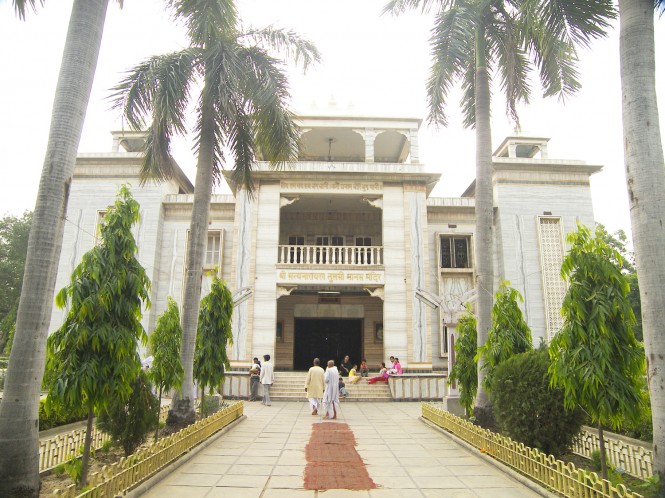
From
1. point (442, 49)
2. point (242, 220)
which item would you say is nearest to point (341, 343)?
point (242, 220)

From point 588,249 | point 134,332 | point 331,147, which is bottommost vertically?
point 134,332

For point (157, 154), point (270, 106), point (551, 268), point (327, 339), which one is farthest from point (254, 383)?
point (551, 268)

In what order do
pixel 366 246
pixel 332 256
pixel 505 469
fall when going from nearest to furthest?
pixel 505 469, pixel 332 256, pixel 366 246

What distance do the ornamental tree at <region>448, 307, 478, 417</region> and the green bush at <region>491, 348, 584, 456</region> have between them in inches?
111

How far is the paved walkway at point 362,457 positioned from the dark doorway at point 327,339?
10591 mm

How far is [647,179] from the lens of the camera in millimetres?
5020

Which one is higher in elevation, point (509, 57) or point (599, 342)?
point (509, 57)

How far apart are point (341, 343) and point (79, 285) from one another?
53.9ft

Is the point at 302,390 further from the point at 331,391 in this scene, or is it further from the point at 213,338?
the point at 213,338

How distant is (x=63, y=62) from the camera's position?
5.54 metres

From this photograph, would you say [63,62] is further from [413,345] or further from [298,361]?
[298,361]

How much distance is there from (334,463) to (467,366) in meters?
4.42

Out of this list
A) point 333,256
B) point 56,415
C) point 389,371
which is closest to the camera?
point 56,415

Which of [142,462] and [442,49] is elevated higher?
[442,49]
